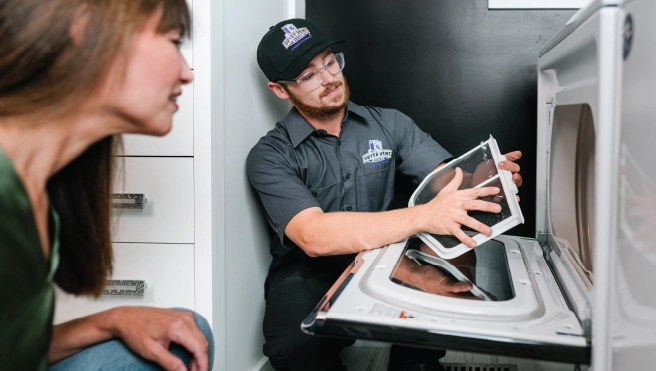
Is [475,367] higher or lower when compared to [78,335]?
lower

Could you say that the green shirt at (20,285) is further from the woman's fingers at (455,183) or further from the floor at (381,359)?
the floor at (381,359)

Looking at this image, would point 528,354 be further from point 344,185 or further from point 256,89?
point 256,89

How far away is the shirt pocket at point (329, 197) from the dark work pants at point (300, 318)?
0.48 ft

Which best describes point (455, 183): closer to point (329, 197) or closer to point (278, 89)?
point (329, 197)

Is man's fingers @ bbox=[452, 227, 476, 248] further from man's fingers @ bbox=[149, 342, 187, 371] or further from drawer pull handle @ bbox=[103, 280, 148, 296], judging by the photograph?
drawer pull handle @ bbox=[103, 280, 148, 296]

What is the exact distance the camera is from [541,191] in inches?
55.2

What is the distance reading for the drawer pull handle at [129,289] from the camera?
4.35ft

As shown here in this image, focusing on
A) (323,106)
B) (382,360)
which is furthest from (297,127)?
(382,360)

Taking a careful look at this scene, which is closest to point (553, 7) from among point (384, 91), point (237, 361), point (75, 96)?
point (384, 91)

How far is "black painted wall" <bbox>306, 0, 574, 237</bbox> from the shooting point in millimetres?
1767

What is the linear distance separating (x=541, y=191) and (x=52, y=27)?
3.81 feet

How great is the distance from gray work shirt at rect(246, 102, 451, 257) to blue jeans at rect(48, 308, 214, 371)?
0.73 metres

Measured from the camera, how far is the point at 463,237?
1.15 m

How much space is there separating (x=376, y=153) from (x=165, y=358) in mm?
1022
